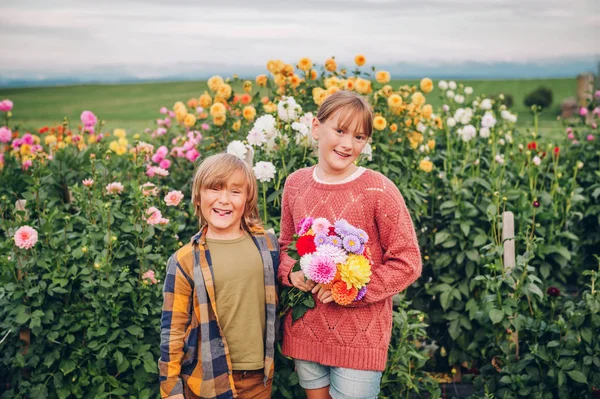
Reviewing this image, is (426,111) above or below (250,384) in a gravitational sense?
above

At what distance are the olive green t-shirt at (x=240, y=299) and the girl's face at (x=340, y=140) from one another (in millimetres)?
404

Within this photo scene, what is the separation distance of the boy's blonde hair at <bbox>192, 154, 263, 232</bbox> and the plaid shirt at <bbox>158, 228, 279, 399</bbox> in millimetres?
170

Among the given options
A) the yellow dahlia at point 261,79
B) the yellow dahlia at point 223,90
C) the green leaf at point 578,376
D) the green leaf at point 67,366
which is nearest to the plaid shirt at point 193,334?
the green leaf at point 67,366

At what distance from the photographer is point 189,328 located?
185cm

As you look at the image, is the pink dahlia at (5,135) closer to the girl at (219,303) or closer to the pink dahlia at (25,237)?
the pink dahlia at (25,237)

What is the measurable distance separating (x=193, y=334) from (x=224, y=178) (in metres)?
0.51

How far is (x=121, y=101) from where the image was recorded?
17422 mm

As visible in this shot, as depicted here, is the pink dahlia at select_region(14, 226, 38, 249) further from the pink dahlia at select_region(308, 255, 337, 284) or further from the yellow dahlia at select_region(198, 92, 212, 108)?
the yellow dahlia at select_region(198, 92, 212, 108)

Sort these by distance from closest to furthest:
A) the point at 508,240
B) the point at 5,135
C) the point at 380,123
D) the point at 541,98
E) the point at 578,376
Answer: the point at 578,376, the point at 508,240, the point at 380,123, the point at 5,135, the point at 541,98

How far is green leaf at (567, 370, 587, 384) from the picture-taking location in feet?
8.03

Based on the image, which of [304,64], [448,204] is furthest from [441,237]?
[304,64]

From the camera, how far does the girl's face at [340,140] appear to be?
1821 millimetres

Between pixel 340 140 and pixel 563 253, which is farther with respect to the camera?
pixel 563 253

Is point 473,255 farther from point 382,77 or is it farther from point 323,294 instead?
point 323,294
